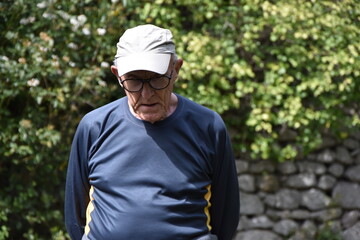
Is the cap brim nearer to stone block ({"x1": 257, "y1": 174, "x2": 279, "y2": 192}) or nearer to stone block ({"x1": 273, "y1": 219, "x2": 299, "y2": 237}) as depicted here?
stone block ({"x1": 257, "y1": 174, "x2": 279, "y2": 192})

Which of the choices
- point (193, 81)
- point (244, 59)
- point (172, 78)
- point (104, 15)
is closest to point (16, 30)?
point (104, 15)

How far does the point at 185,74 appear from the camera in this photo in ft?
16.3

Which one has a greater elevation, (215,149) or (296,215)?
(215,149)

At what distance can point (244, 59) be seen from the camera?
17.6 feet

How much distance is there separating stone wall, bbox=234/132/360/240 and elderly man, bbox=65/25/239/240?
11.2 feet

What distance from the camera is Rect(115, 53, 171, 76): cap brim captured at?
2.14m

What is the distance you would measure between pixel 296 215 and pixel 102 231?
377 centimetres

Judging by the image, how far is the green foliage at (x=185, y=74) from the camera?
15.6 feet

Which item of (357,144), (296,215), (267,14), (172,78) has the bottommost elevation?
(296,215)

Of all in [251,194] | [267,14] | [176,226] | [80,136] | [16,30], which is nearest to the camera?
[176,226]

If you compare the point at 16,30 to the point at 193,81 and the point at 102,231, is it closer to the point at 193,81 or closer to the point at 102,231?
the point at 193,81

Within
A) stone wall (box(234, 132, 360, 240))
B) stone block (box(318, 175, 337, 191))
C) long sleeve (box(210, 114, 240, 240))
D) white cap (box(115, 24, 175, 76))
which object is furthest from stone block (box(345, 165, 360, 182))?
white cap (box(115, 24, 175, 76))

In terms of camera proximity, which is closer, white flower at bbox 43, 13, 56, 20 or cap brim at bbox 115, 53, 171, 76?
cap brim at bbox 115, 53, 171, 76

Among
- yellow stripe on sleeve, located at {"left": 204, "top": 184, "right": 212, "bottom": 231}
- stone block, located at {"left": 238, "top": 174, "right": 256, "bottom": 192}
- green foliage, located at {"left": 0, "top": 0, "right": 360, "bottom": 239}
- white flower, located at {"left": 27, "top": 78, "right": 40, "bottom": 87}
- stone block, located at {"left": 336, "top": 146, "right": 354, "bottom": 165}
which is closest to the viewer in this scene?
yellow stripe on sleeve, located at {"left": 204, "top": 184, "right": 212, "bottom": 231}
